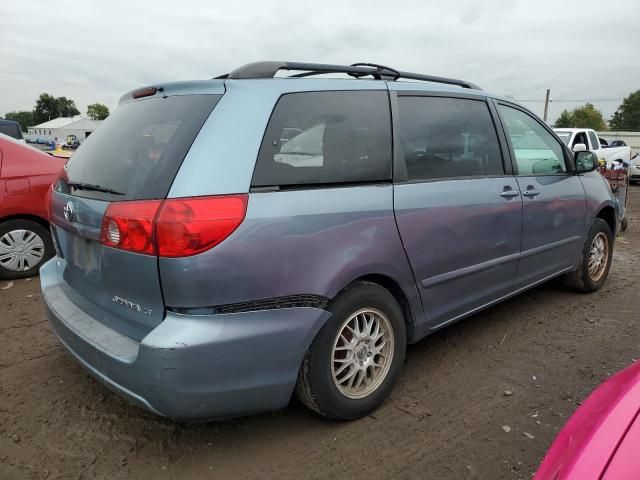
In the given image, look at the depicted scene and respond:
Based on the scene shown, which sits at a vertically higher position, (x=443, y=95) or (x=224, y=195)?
(x=443, y=95)

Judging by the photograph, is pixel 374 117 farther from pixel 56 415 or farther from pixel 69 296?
pixel 56 415

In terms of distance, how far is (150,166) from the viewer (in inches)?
85.4

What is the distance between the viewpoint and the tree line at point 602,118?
76062 millimetres

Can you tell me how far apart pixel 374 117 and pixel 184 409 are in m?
1.72

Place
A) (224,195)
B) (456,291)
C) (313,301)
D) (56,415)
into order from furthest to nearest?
(456,291) → (56,415) → (313,301) → (224,195)

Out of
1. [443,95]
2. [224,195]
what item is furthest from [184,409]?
[443,95]

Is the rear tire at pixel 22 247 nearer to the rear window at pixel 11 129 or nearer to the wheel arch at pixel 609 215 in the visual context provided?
the wheel arch at pixel 609 215

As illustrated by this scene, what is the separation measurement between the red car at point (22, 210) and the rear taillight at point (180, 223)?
10.9 feet

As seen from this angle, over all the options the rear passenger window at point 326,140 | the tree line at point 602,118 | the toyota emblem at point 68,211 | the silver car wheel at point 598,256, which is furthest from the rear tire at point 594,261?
the tree line at point 602,118

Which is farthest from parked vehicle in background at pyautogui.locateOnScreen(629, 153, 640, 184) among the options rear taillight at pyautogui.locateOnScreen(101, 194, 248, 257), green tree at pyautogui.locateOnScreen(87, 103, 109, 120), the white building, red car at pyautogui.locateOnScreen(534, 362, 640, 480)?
green tree at pyautogui.locateOnScreen(87, 103, 109, 120)

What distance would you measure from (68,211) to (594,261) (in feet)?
14.5

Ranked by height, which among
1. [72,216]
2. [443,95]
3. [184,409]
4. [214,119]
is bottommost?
[184,409]

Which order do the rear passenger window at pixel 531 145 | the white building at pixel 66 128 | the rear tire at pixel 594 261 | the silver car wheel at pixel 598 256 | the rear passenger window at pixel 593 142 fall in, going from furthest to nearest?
the white building at pixel 66 128, the rear passenger window at pixel 593 142, the silver car wheel at pixel 598 256, the rear tire at pixel 594 261, the rear passenger window at pixel 531 145

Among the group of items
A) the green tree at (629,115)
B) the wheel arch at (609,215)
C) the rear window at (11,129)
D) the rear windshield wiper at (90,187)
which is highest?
the green tree at (629,115)
